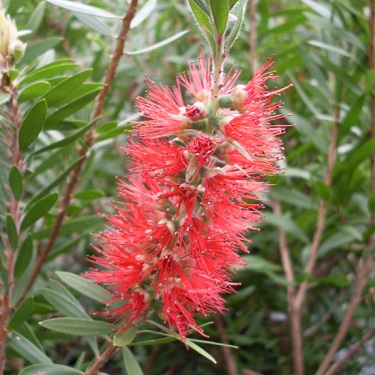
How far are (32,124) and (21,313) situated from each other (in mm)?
355

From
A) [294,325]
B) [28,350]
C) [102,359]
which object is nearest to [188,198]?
[102,359]

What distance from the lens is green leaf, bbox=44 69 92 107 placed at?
1017 mm

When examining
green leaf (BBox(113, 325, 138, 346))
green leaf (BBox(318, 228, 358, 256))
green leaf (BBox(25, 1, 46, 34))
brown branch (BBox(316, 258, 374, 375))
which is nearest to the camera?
green leaf (BBox(113, 325, 138, 346))

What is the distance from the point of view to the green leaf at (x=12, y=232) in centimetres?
101

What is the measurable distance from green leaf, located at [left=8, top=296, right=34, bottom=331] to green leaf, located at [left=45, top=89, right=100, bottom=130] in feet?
1.15

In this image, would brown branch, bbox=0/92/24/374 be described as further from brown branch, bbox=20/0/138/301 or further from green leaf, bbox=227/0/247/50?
green leaf, bbox=227/0/247/50

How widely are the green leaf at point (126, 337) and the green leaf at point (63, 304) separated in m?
0.14

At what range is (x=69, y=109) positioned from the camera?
42.2 inches

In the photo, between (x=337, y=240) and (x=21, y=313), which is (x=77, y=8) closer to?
(x=21, y=313)

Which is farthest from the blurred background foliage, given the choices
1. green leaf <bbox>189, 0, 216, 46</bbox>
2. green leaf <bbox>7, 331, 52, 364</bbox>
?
green leaf <bbox>189, 0, 216, 46</bbox>

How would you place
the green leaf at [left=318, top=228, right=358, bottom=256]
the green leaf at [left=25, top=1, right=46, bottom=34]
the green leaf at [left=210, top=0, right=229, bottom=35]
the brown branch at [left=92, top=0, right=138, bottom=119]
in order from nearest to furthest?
1. the green leaf at [left=210, top=0, right=229, bottom=35]
2. the brown branch at [left=92, top=0, right=138, bottom=119]
3. the green leaf at [left=25, top=1, right=46, bottom=34]
4. the green leaf at [left=318, top=228, right=358, bottom=256]

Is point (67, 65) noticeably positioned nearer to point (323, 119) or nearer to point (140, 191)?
point (140, 191)

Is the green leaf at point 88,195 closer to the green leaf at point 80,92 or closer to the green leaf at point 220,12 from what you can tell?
the green leaf at point 80,92

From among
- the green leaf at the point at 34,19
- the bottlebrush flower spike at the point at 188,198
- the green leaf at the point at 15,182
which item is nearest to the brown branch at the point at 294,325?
the bottlebrush flower spike at the point at 188,198
